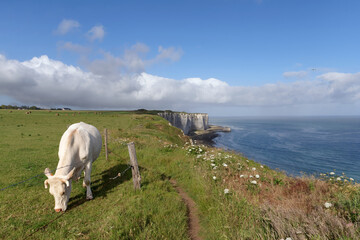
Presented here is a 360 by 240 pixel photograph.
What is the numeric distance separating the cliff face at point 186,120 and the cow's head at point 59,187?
72879 mm

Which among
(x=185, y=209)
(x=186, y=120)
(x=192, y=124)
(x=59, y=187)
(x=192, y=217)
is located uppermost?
(x=59, y=187)

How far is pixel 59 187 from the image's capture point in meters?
5.56

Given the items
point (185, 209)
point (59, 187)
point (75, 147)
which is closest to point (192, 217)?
point (185, 209)

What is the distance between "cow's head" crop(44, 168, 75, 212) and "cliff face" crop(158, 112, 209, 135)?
72879 mm

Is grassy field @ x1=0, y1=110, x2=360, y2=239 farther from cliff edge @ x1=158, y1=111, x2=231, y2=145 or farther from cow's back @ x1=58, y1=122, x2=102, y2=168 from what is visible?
cliff edge @ x1=158, y1=111, x2=231, y2=145

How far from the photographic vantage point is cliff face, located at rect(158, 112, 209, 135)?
279 ft

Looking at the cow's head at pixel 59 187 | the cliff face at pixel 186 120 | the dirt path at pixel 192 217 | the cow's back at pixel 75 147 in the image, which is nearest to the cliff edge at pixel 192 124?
the cliff face at pixel 186 120

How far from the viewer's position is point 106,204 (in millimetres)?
6461

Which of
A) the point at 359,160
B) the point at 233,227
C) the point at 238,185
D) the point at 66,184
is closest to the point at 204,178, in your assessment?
the point at 238,185

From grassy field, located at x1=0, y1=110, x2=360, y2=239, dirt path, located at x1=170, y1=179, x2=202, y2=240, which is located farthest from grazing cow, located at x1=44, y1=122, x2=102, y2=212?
dirt path, located at x1=170, y1=179, x2=202, y2=240

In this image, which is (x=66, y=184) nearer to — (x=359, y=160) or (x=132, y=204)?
(x=132, y=204)

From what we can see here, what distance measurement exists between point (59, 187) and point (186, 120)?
92.0 meters

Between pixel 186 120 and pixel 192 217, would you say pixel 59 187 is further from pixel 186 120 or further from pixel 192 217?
pixel 186 120

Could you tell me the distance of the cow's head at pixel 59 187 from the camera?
18.2 feet
